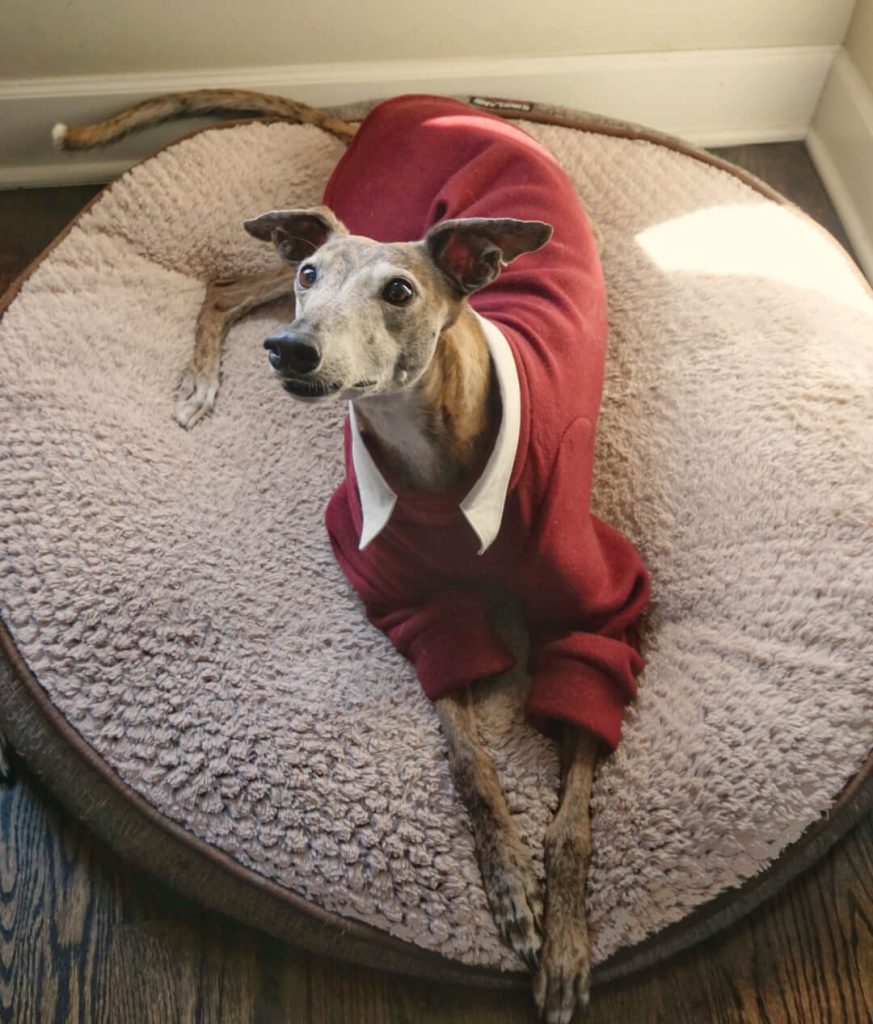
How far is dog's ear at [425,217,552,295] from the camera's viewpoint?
136 centimetres

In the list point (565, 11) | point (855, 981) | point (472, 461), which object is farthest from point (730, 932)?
point (565, 11)

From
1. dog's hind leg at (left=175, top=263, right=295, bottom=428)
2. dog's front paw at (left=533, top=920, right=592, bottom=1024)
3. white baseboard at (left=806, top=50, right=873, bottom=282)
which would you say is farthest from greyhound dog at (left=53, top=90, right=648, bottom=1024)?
white baseboard at (left=806, top=50, right=873, bottom=282)

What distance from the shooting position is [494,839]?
1500 millimetres

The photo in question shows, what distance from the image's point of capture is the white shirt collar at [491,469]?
4.91 ft

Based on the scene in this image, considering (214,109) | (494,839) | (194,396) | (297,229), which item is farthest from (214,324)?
(494,839)

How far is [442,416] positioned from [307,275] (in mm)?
269

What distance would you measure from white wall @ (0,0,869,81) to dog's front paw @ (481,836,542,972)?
6.42 ft

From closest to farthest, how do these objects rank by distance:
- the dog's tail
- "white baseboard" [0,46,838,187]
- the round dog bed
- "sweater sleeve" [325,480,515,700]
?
the round dog bed < "sweater sleeve" [325,480,515,700] < the dog's tail < "white baseboard" [0,46,838,187]

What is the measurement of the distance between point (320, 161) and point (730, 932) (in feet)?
6.00

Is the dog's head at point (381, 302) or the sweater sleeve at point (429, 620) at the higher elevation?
the dog's head at point (381, 302)

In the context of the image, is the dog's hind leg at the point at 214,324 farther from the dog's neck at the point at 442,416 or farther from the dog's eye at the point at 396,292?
the dog's eye at the point at 396,292

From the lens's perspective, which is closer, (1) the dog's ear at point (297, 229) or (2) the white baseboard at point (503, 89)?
(1) the dog's ear at point (297, 229)

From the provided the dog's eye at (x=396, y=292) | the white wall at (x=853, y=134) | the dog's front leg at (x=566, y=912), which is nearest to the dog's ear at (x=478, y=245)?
the dog's eye at (x=396, y=292)

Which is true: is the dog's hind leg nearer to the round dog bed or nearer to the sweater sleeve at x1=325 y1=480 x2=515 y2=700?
the round dog bed
